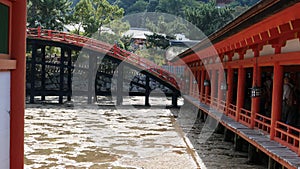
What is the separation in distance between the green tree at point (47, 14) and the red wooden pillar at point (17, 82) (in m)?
26.6

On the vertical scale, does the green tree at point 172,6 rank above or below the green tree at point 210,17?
above

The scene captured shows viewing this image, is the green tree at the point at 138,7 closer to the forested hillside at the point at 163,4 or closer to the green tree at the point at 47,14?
the forested hillside at the point at 163,4

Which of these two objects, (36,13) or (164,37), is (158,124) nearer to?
(36,13)

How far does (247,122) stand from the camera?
35.1 ft

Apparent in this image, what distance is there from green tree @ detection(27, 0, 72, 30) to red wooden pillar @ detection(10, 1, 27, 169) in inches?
1047

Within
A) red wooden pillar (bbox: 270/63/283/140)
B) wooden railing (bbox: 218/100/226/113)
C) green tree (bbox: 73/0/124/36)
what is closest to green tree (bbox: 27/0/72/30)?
green tree (bbox: 73/0/124/36)

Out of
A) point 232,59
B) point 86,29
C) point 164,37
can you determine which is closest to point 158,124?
point 232,59

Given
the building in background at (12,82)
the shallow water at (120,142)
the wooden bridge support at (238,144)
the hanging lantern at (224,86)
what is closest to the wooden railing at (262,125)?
the shallow water at (120,142)

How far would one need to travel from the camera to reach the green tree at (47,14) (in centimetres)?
2988

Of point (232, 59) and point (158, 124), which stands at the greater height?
point (232, 59)

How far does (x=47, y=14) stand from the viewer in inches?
1197

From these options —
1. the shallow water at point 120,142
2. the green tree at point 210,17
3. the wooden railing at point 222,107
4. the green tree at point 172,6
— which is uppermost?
the green tree at point 172,6

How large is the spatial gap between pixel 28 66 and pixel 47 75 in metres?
2.60

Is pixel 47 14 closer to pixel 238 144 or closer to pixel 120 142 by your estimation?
pixel 120 142
